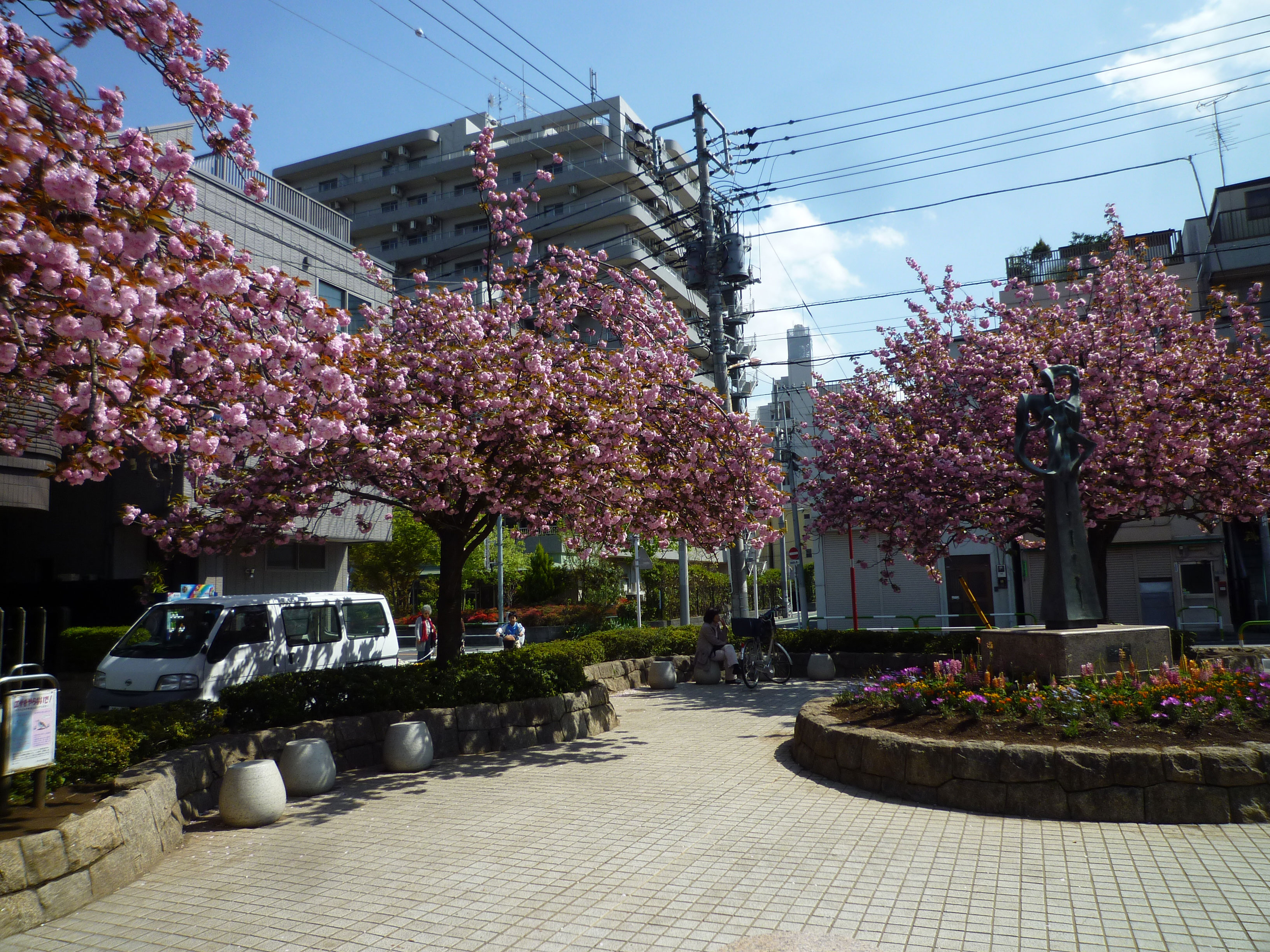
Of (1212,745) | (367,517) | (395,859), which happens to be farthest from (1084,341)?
(367,517)

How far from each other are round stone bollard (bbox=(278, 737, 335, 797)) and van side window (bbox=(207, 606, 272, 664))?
415cm

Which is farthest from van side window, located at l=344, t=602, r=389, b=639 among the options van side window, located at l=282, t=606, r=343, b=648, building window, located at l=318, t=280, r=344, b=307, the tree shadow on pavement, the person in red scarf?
building window, located at l=318, t=280, r=344, b=307

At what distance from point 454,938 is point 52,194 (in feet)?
14.9

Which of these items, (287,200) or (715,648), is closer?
(715,648)

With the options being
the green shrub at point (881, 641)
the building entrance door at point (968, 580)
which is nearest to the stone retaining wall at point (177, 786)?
the green shrub at point (881, 641)

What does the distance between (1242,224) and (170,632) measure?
109 feet

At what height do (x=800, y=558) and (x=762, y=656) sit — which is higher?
(x=800, y=558)

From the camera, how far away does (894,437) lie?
55.4 ft

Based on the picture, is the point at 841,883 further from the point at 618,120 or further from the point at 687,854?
the point at 618,120

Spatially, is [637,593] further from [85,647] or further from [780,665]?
[85,647]

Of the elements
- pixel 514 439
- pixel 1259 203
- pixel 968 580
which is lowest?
pixel 968 580

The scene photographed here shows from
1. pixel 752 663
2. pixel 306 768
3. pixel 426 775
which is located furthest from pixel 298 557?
pixel 306 768

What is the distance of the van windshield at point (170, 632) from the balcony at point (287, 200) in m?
8.87

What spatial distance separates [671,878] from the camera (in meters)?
5.52
